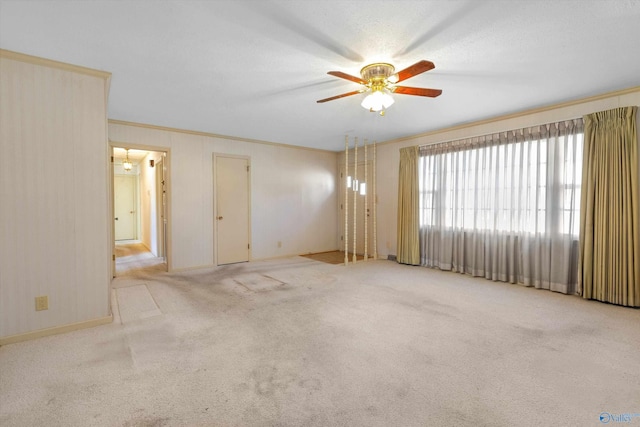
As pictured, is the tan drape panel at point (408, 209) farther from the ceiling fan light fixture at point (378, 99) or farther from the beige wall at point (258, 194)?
the ceiling fan light fixture at point (378, 99)

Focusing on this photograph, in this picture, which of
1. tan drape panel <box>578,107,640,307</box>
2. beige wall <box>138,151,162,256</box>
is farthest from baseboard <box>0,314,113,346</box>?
tan drape panel <box>578,107,640,307</box>

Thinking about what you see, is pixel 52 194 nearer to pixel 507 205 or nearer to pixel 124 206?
pixel 507 205

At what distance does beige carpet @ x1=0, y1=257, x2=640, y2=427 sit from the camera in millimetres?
1653

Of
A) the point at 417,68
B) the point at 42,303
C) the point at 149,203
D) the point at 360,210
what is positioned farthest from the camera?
the point at 149,203

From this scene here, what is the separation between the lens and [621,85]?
321 cm

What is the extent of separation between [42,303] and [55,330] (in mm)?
273

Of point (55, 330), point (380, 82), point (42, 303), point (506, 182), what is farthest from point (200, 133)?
→ point (506, 182)

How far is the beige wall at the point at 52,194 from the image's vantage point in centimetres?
247

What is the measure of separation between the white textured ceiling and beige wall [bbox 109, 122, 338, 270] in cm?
127

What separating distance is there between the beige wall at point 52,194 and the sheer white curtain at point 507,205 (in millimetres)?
4844

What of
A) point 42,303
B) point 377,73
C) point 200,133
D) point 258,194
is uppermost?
point 200,133

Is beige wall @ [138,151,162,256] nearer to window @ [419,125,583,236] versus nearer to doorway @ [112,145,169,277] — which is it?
doorway @ [112,145,169,277]

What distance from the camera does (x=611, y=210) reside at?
3.38 meters

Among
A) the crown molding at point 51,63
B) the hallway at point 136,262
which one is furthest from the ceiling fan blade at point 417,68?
the hallway at point 136,262
